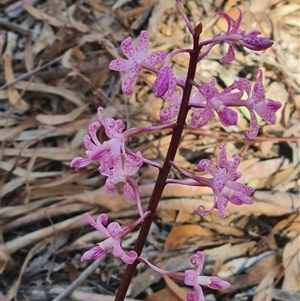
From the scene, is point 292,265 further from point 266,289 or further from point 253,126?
point 253,126

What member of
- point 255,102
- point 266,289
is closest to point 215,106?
point 255,102

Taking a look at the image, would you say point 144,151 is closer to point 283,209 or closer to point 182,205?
point 182,205

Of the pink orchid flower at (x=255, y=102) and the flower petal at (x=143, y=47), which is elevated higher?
the flower petal at (x=143, y=47)

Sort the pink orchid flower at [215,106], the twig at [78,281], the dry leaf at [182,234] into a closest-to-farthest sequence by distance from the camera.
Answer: the pink orchid flower at [215,106], the twig at [78,281], the dry leaf at [182,234]

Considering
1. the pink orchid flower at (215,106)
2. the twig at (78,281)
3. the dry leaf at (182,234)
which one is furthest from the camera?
the dry leaf at (182,234)

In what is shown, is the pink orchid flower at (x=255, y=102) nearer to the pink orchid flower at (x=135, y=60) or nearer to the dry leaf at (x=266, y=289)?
the pink orchid flower at (x=135, y=60)

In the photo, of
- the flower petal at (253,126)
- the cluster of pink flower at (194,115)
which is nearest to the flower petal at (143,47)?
the cluster of pink flower at (194,115)

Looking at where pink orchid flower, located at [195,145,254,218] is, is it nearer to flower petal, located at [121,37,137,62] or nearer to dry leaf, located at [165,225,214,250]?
flower petal, located at [121,37,137,62]

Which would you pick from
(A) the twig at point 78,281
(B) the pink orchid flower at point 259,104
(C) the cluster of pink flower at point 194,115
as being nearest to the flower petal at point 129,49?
(C) the cluster of pink flower at point 194,115

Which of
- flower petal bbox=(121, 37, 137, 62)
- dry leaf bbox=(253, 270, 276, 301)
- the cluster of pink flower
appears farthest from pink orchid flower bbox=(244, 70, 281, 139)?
dry leaf bbox=(253, 270, 276, 301)

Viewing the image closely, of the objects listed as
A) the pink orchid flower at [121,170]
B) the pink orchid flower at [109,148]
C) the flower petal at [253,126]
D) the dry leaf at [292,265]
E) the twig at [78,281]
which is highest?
the flower petal at [253,126]

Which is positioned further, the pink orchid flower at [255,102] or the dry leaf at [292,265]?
the dry leaf at [292,265]
